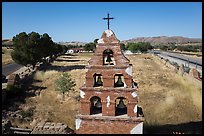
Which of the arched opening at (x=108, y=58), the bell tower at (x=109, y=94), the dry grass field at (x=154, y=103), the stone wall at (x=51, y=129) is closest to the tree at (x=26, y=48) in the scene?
the dry grass field at (x=154, y=103)

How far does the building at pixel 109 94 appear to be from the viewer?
8805 millimetres

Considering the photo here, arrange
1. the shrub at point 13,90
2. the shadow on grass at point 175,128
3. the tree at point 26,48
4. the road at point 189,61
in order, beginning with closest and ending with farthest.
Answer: the shadow on grass at point 175,128 → the shrub at point 13,90 → the tree at point 26,48 → the road at point 189,61

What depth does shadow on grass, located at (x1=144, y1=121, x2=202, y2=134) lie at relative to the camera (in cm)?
1443

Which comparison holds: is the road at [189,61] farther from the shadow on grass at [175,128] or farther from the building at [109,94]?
the building at [109,94]

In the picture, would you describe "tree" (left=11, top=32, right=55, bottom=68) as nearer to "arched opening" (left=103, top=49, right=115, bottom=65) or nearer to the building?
"arched opening" (left=103, top=49, right=115, bottom=65)

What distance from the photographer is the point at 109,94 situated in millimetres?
8984

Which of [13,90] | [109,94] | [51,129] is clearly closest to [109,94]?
[109,94]

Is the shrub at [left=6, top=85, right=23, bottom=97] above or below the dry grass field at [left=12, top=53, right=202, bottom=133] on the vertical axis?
above

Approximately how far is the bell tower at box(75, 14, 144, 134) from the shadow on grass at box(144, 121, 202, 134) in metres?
5.78

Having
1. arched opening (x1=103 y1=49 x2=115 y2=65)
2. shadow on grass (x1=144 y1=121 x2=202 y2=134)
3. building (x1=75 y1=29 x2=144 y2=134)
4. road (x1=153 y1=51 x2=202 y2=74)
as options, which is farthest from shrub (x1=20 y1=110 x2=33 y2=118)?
road (x1=153 y1=51 x2=202 y2=74)

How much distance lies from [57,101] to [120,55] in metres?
14.1

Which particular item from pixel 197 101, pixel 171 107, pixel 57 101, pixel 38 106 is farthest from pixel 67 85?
pixel 197 101

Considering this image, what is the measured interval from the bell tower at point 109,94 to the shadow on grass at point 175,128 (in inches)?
227

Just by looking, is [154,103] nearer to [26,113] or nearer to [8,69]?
[26,113]
